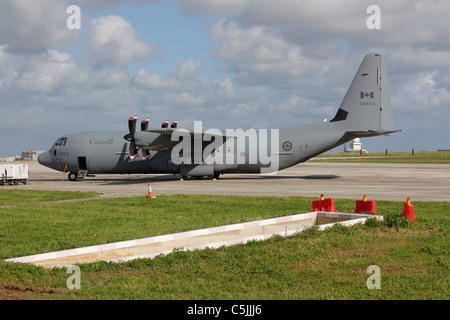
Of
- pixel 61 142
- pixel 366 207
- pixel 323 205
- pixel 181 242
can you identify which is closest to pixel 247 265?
pixel 181 242

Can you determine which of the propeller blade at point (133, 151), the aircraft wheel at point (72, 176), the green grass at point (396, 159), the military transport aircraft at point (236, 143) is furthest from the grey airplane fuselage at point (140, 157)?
the green grass at point (396, 159)

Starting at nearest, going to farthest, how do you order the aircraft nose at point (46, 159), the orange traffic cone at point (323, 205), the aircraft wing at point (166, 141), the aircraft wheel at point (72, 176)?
the orange traffic cone at point (323, 205)
the aircraft wing at point (166, 141)
the aircraft nose at point (46, 159)
the aircraft wheel at point (72, 176)

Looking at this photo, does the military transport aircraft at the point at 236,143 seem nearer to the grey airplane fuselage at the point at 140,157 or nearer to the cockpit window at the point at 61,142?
the grey airplane fuselage at the point at 140,157

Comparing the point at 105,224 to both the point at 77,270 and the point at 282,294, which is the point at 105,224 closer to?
the point at 77,270

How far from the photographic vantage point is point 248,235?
12773 millimetres

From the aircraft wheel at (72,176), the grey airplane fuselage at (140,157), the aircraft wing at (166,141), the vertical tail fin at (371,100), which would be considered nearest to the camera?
the aircraft wing at (166,141)

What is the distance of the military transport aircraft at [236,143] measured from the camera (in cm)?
3434

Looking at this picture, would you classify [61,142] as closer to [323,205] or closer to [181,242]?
[323,205]

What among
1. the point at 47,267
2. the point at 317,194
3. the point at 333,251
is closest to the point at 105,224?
the point at 47,267

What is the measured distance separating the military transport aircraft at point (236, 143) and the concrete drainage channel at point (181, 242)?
20306mm

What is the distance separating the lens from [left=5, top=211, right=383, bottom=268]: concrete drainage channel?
9695 millimetres

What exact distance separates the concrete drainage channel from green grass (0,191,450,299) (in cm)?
49

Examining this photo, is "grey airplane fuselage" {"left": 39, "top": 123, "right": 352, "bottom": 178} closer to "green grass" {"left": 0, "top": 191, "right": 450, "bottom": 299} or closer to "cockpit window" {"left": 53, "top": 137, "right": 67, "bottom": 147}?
"cockpit window" {"left": 53, "top": 137, "right": 67, "bottom": 147}
